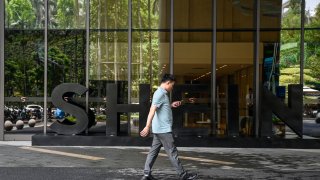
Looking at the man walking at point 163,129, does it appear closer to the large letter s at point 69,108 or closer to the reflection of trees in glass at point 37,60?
the large letter s at point 69,108

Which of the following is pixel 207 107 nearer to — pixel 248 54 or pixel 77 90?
Answer: pixel 248 54

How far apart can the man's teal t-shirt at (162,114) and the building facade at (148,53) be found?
626cm

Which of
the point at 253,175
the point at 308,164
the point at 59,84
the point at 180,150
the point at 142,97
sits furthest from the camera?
the point at 59,84

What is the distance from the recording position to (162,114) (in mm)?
8125

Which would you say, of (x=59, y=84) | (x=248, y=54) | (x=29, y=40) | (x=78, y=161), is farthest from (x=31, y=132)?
(x=248, y=54)

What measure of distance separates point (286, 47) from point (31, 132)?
852cm

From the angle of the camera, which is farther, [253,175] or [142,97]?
[142,97]

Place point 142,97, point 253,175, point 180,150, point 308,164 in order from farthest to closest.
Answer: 1. point 142,97
2. point 180,150
3. point 308,164
4. point 253,175

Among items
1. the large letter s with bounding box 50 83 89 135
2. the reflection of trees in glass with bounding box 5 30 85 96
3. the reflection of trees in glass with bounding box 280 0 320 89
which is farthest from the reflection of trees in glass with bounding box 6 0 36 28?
the reflection of trees in glass with bounding box 280 0 320 89

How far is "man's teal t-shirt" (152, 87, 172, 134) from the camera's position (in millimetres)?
8055

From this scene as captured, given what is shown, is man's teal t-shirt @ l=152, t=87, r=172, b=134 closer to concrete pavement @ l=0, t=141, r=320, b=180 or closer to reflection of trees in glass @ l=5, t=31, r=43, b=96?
concrete pavement @ l=0, t=141, r=320, b=180

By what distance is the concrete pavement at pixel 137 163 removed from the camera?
8883 mm

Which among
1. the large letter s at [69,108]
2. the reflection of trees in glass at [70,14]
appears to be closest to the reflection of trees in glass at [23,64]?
the reflection of trees in glass at [70,14]

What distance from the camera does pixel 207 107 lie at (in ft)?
46.0
